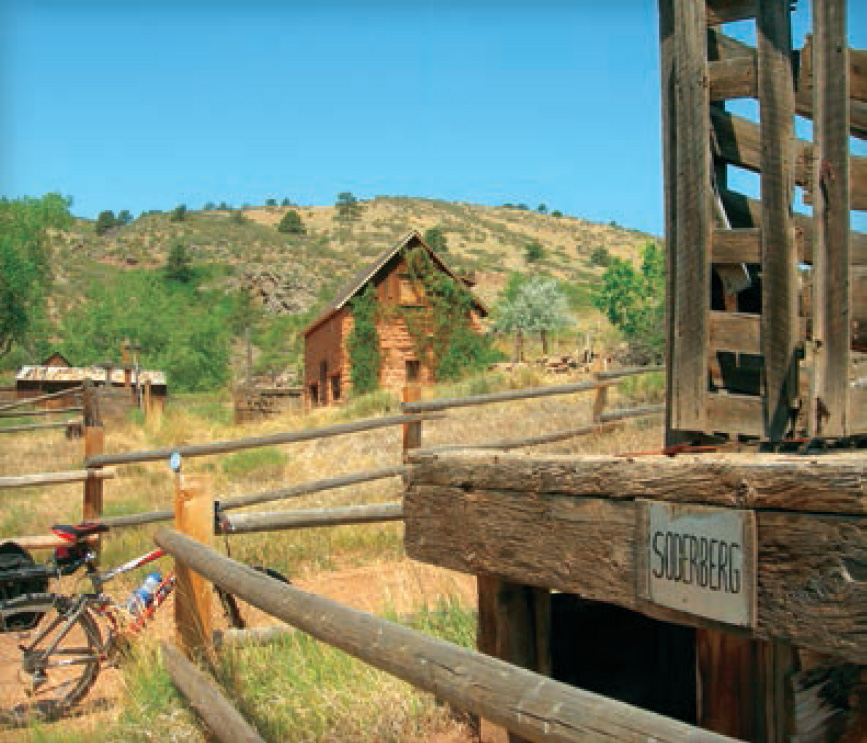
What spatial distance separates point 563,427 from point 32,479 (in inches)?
281

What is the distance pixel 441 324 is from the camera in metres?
27.4

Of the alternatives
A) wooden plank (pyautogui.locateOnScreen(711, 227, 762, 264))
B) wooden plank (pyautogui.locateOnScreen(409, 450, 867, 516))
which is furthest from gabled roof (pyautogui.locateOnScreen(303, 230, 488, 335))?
wooden plank (pyautogui.locateOnScreen(409, 450, 867, 516))

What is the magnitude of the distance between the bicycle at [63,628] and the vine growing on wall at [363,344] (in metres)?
20.6

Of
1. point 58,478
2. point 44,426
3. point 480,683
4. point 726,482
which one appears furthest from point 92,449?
point 726,482

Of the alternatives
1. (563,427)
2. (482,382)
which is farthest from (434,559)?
(482,382)

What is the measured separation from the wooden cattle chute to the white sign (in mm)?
1158

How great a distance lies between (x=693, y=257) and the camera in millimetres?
2969

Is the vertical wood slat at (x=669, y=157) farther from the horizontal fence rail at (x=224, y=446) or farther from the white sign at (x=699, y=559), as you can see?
the horizontal fence rail at (x=224, y=446)

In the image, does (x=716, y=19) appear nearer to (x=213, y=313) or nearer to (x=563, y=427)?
(x=563, y=427)

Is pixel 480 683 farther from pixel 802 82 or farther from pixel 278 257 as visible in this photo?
pixel 278 257

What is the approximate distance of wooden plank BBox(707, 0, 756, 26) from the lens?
9.64 feet

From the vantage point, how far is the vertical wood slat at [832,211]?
8.81 ft

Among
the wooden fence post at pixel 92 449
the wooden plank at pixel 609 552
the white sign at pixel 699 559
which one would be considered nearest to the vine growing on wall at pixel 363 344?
the wooden fence post at pixel 92 449

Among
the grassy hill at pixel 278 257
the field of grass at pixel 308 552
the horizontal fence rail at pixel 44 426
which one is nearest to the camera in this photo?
the field of grass at pixel 308 552
